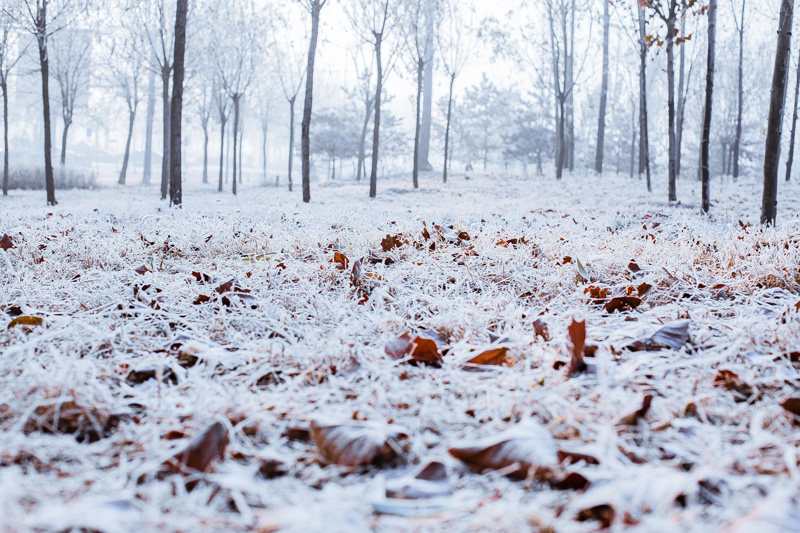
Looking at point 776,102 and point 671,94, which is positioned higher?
point 671,94

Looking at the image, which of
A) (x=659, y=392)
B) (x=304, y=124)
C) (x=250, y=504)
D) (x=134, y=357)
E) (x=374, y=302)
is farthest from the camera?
(x=304, y=124)

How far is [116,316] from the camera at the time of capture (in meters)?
1.92

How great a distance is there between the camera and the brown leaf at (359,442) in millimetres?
923

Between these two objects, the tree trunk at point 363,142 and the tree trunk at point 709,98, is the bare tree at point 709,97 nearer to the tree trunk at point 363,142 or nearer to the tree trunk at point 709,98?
the tree trunk at point 709,98

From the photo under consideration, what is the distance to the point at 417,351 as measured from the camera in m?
1.42

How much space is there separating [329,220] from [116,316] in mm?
3488

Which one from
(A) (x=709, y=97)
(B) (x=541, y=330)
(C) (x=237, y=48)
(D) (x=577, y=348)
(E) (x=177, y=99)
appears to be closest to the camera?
(D) (x=577, y=348)

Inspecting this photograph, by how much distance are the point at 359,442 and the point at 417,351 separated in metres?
0.50

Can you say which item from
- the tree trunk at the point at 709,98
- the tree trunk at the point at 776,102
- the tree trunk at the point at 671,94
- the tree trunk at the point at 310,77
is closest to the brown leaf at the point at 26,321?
the tree trunk at the point at 776,102

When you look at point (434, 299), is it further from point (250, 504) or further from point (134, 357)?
point (250, 504)

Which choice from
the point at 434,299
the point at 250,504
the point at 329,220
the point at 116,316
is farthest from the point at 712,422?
the point at 329,220

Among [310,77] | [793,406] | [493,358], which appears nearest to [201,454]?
[493,358]

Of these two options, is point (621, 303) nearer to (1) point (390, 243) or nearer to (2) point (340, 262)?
(2) point (340, 262)

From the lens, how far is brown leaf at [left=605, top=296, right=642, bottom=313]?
1.96m
